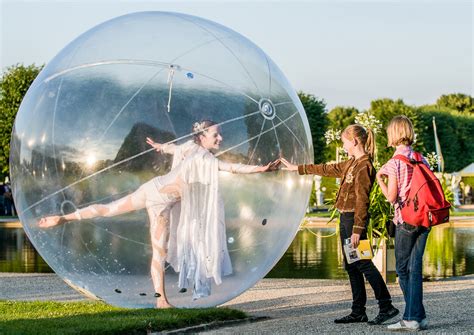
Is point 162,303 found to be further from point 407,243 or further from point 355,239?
point 407,243

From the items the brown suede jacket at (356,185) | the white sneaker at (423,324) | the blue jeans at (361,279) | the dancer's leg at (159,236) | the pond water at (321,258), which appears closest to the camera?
the dancer's leg at (159,236)

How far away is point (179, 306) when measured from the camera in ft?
28.2

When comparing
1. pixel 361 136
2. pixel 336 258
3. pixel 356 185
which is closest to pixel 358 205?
pixel 356 185

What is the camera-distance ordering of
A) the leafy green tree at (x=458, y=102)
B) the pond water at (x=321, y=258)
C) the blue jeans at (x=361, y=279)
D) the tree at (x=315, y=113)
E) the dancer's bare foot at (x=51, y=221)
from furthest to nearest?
1. the leafy green tree at (x=458, y=102)
2. the tree at (x=315, y=113)
3. the pond water at (x=321, y=258)
4. the blue jeans at (x=361, y=279)
5. the dancer's bare foot at (x=51, y=221)

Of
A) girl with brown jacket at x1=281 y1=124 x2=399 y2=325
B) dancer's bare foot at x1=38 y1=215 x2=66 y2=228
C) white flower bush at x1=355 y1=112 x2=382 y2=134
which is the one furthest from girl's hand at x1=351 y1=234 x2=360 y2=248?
white flower bush at x1=355 y1=112 x2=382 y2=134

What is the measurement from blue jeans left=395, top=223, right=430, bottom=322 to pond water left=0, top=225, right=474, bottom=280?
4.93 m

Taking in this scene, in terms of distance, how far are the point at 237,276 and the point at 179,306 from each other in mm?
569

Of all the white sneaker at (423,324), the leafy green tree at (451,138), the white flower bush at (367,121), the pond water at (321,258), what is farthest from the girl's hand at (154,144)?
the leafy green tree at (451,138)

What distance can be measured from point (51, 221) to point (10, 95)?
32836 mm

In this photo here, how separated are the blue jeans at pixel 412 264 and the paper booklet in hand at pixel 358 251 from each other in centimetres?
33

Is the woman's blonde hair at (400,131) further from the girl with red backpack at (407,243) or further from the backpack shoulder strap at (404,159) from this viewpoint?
the backpack shoulder strap at (404,159)

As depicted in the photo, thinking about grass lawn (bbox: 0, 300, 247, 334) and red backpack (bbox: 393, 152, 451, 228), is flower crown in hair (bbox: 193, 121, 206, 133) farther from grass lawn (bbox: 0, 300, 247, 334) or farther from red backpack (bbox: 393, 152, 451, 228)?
red backpack (bbox: 393, 152, 451, 228)

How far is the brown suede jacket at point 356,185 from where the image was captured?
8.62 metres

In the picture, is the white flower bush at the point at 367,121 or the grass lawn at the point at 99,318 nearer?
the grass lawn at the point at 99,318
